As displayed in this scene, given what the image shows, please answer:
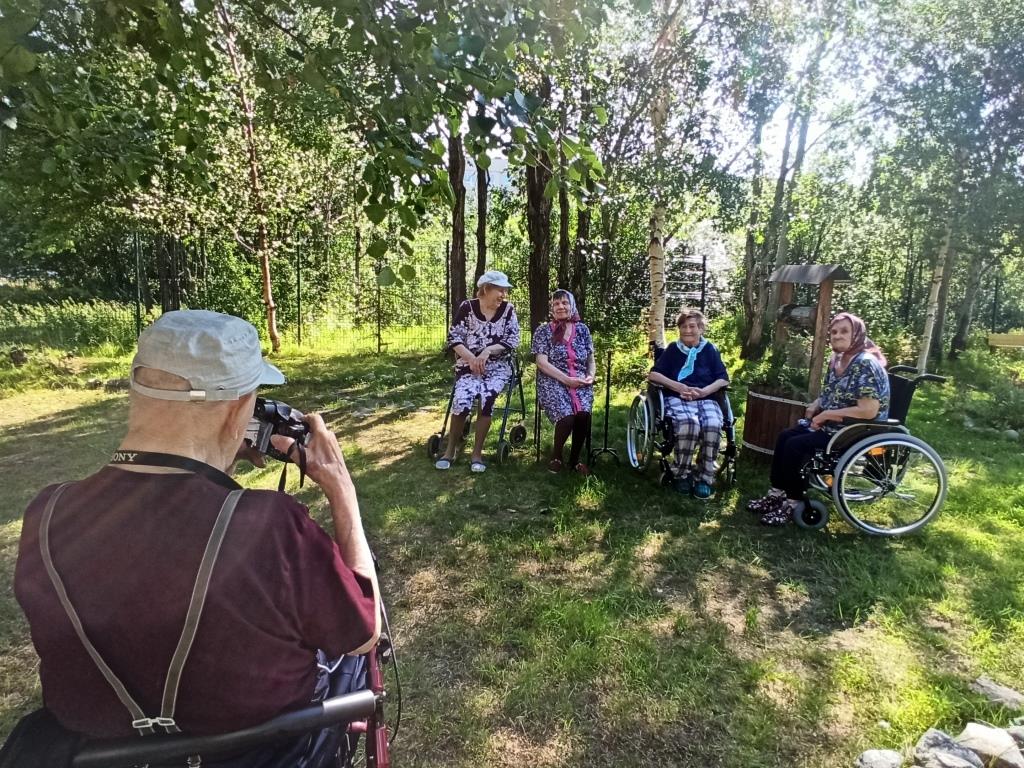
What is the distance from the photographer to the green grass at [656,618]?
6.68 ft

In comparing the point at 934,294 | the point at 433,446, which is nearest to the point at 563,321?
the point at 433,446

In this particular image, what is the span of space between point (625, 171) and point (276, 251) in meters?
6.53

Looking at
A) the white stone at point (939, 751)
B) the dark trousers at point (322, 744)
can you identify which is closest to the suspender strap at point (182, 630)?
the dark trousers at point (322, 744)

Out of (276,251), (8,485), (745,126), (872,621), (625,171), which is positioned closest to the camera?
(872,621)

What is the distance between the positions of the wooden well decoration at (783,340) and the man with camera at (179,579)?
157 inches

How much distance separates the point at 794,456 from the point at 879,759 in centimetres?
197

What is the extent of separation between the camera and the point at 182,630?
931 mm

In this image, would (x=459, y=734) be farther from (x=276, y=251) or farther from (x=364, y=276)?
(x=364, y=276)

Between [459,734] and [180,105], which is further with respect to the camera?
[180,105]

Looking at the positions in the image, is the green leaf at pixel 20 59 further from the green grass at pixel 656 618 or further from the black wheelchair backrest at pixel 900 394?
the black wheelchair backrest at pixel 900 394

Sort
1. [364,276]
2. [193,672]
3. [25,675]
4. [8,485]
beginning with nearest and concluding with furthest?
[193,672], [25,675], [8,485], [364,276]

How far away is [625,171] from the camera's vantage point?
673 centimetres

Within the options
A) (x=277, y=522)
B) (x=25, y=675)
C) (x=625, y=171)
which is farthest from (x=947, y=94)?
(x=25, y=675)

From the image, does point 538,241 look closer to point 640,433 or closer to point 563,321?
point 563,321
